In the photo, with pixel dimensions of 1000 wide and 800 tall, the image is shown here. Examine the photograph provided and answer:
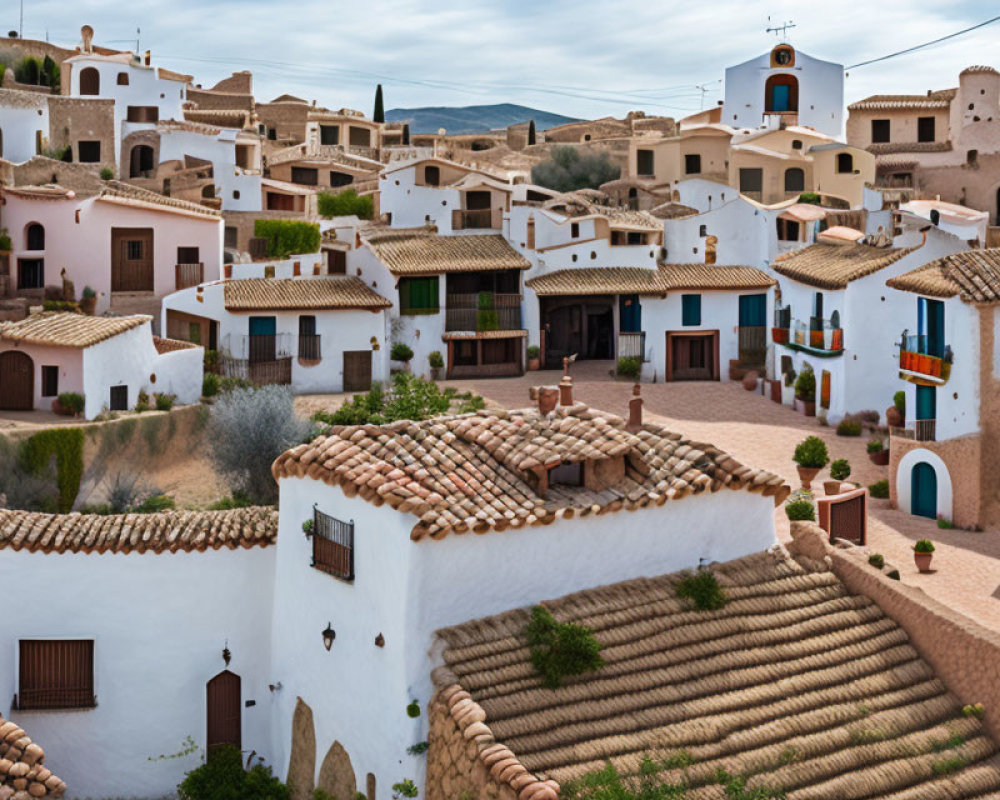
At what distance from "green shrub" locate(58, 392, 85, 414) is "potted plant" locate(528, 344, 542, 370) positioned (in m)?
16.3

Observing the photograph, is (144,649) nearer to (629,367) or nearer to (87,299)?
(87,299)

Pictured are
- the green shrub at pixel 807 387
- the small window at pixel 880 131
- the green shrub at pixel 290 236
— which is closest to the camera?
the green shrub at pixel 807 387

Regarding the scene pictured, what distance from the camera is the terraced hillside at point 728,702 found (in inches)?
690

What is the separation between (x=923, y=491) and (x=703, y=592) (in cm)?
1605

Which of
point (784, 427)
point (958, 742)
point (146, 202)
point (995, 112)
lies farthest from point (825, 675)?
point (995, 112)

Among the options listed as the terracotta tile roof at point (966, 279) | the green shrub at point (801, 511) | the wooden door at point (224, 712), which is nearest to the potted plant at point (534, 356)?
the terracotta tile roof at point (966, 279)

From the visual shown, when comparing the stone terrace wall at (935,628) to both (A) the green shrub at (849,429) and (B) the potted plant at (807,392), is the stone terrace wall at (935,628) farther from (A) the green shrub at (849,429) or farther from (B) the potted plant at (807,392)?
(B) the potted plant at (807,392)

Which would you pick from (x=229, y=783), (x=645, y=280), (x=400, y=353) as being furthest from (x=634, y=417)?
(x=645, y=280)

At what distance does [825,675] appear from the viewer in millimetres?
19562

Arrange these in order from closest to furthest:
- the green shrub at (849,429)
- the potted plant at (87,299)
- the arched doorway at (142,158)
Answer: the green shrub at (849,429) → the potted plant at (87,299) → the arched doorway at (142,158)

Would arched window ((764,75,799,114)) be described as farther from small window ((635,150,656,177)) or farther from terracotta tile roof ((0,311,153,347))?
terracotta tile roof ((0,311,153,347))

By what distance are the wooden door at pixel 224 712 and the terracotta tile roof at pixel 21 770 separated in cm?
382

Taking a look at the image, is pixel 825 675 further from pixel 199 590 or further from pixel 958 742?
pixel 199 590

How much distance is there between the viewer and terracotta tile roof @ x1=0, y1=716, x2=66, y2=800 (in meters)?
18.3
